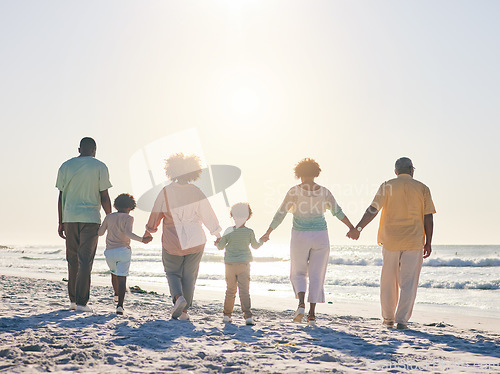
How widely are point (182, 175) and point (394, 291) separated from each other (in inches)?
121

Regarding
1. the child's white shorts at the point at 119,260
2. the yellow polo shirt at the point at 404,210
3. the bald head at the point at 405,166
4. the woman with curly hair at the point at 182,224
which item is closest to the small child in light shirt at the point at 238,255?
the woman with curly hair at the point at 182,224

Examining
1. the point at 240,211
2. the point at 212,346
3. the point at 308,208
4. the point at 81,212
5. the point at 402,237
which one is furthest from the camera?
the point at 308,208

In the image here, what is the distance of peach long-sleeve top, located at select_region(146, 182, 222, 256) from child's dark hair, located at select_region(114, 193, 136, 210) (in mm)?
599

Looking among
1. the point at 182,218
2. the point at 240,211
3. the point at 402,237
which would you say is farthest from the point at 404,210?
the point at 182,218

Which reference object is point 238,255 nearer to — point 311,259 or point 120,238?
point 311,259

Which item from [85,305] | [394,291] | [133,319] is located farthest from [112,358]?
[394,291]

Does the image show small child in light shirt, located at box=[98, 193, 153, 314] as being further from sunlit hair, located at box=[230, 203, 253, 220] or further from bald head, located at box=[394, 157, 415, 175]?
bald head, located at box=[394, 157, 415, 175]

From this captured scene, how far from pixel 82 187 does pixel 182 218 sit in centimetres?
128

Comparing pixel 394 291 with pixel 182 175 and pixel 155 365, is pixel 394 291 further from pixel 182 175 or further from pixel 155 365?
pixel 155 365

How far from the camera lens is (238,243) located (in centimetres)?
587

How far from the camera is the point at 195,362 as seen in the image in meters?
3.53

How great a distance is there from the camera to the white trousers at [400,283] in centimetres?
596

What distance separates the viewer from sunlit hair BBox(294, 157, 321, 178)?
6.36 meters

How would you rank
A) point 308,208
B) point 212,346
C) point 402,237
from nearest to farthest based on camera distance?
point 212,346, point 402,237, point 308,208
